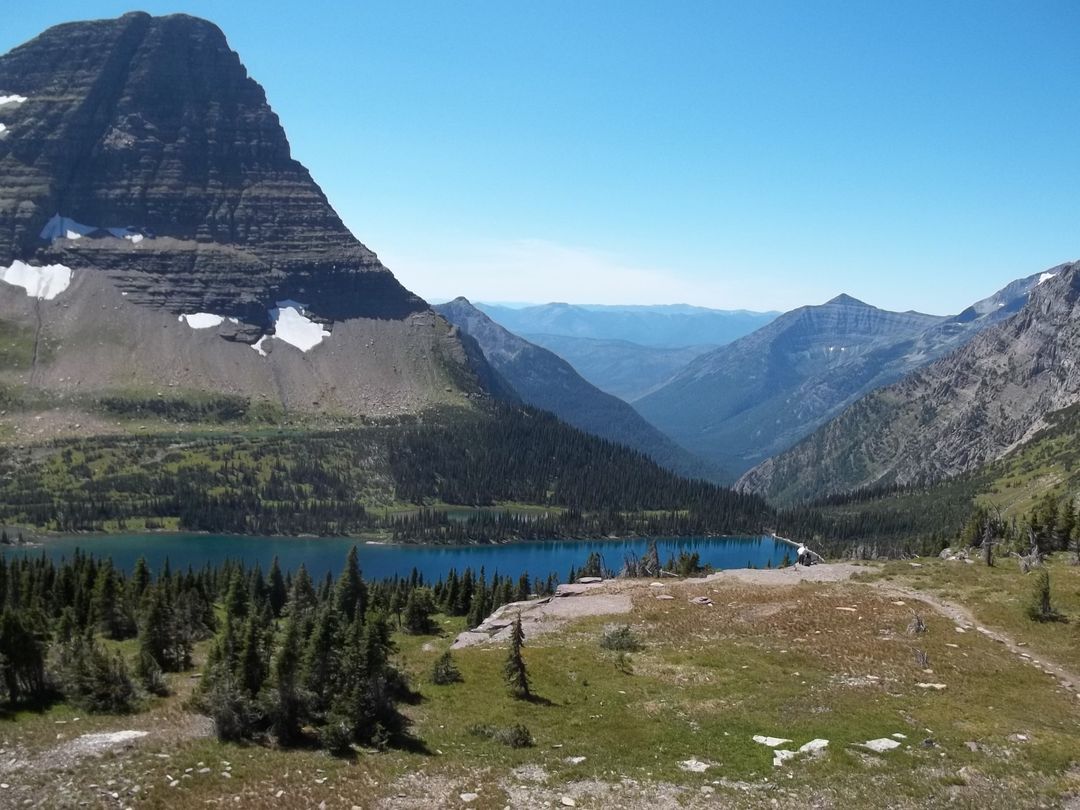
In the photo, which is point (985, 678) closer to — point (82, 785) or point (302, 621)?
point (302, 621)

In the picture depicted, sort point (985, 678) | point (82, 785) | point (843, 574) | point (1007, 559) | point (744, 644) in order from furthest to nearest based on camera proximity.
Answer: point (1007, 559), point (843, 574), point (744, 644), point (985, 678), point (82, 785)

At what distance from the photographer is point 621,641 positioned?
202ft

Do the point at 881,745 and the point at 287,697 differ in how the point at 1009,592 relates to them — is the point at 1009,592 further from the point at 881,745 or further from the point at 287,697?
the point at 287,697

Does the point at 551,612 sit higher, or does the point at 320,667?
the point at 320,667

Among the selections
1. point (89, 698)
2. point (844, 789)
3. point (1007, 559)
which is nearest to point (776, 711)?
point (844, 789)

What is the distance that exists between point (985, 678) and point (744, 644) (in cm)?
1629

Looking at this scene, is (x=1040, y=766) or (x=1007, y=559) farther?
(x=1007, y=559)

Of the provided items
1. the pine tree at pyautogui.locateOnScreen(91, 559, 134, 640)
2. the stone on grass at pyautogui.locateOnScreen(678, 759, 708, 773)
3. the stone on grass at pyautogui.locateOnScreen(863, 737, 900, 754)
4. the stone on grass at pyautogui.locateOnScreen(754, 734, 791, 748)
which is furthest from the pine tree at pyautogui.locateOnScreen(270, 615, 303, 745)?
the pine tree at pyautogui.locateOnScreen(91, 559, 134, 640)

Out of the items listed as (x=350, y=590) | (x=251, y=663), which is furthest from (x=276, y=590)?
(x=251, y=663)

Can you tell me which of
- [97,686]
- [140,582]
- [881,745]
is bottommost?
[140,582]

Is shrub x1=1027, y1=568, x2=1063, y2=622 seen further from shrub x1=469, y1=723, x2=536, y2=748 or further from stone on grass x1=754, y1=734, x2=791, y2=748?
shrub x1=469, y1=723, x2=536, y2=748

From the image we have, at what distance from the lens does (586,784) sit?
35.6m

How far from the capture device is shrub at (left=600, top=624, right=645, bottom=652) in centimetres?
6110

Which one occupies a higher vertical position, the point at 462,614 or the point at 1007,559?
the point at 1007,559
